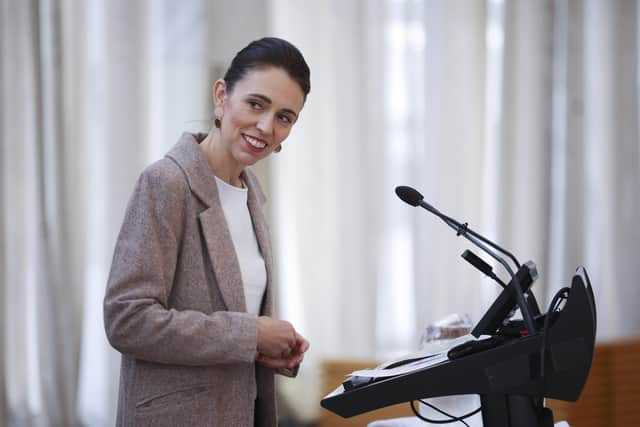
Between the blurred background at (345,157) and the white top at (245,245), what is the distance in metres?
1.54

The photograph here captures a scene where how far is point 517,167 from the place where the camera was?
337 centimetres

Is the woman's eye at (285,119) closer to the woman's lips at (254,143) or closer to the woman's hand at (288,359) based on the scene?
the woman's lips at (254,143)

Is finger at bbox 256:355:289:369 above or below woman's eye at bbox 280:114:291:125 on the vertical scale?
below

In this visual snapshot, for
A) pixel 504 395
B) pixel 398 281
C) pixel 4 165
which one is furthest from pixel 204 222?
pixel 398 281

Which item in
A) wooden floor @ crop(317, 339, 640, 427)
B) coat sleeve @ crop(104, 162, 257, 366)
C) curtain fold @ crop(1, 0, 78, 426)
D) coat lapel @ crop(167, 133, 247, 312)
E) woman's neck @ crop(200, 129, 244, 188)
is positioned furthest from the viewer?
wooden floor @ crop(317, 339, 640, 427)

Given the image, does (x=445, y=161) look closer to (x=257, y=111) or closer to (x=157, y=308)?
(x=257, y=111)

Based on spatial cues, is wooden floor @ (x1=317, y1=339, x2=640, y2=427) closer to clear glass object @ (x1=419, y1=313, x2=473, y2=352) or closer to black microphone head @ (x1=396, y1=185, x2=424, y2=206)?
clear glass object @ (x1=419, y1=313, x2=473, y2=352)

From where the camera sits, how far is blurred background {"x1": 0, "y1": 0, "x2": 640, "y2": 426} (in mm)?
2779

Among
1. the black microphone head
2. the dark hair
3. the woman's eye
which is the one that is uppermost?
the dark hair

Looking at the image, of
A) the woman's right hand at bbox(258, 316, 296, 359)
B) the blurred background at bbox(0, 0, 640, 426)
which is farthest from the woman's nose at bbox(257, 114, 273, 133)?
the blurred background at bbox(0, 0, 640, 426)

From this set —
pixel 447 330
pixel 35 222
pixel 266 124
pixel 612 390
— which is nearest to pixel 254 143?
pixel 266 124

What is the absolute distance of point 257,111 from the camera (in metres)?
1.36

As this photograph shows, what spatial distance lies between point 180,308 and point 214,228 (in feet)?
0.54

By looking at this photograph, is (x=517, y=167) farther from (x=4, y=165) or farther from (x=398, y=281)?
(x=4, y=165)
